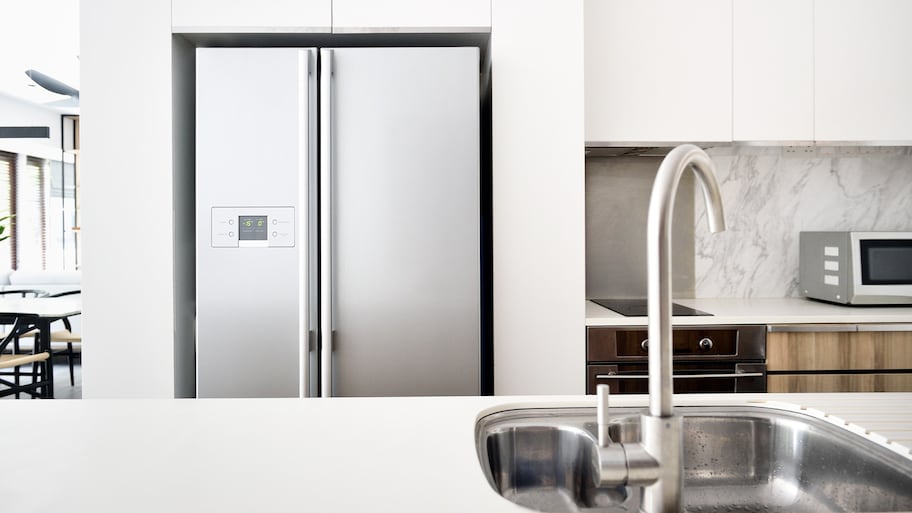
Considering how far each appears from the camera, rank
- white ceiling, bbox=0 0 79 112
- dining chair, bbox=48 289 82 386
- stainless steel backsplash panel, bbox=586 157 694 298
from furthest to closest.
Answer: dining chair, bbox=48 289 82 386, white ceiling, bbox=0 0 79 112, stainless steel backsplash panel, bbox=586 157 694 298

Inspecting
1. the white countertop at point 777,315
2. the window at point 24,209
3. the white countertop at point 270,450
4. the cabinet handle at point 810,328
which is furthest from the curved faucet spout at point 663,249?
the window at point 24,209

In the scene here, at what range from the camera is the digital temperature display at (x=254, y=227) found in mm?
1977

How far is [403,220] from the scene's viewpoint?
1.99 meters

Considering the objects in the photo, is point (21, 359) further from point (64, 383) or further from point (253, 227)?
point (253, 227)

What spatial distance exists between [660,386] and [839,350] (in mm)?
1902

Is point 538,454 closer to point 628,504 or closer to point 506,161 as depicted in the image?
point 628,504

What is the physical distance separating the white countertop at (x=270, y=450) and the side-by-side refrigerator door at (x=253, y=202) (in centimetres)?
89

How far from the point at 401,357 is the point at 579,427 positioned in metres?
1.07

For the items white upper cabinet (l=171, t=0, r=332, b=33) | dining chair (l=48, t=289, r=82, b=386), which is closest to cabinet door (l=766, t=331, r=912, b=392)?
white upper cabinet (l=171, t=0, r=332, b=33)

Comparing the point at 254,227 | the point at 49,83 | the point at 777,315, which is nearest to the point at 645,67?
the point at 777,315

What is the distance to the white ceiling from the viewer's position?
131 inches

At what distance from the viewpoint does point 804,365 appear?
2.15 metres

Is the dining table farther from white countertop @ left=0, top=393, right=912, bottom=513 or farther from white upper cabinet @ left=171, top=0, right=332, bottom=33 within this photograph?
white countertop @ left=0, top=393, right=912, bottom=513

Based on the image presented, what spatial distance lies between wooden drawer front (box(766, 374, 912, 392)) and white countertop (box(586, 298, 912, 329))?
0.20 meters
